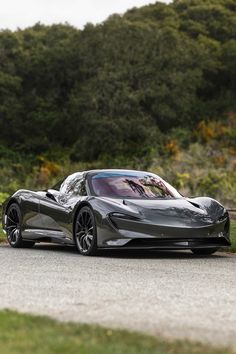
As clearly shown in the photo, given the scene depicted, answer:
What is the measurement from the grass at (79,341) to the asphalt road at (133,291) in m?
0.30

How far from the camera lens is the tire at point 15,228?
14328 mm

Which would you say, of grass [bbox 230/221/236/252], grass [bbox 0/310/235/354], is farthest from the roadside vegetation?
grass [bbox 0/310/235/354]

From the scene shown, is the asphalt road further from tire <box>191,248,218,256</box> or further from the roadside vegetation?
the roadside vegetation

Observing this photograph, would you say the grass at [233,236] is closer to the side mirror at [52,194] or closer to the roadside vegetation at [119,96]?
the side mirror at [52,194]

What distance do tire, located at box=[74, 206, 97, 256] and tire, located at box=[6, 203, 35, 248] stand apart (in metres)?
2.17

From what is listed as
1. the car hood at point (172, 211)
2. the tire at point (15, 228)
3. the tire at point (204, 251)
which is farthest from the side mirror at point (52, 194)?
the tire at point (204, 251)

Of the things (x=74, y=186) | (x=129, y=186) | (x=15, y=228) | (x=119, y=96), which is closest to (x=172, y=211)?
(x=129, y=186)

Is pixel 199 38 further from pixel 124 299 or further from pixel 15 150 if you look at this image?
pixel 124 299

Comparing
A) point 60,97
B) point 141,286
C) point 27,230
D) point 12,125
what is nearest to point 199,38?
point 60,97

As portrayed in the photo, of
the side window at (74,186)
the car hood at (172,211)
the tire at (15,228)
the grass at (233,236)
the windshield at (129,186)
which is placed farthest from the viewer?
the tire at (15,228)

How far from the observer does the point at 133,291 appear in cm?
759

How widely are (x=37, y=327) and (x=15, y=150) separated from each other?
58329 millimetres

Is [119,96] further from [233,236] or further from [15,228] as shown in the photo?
[15,228]

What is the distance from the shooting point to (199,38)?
64.4 m
